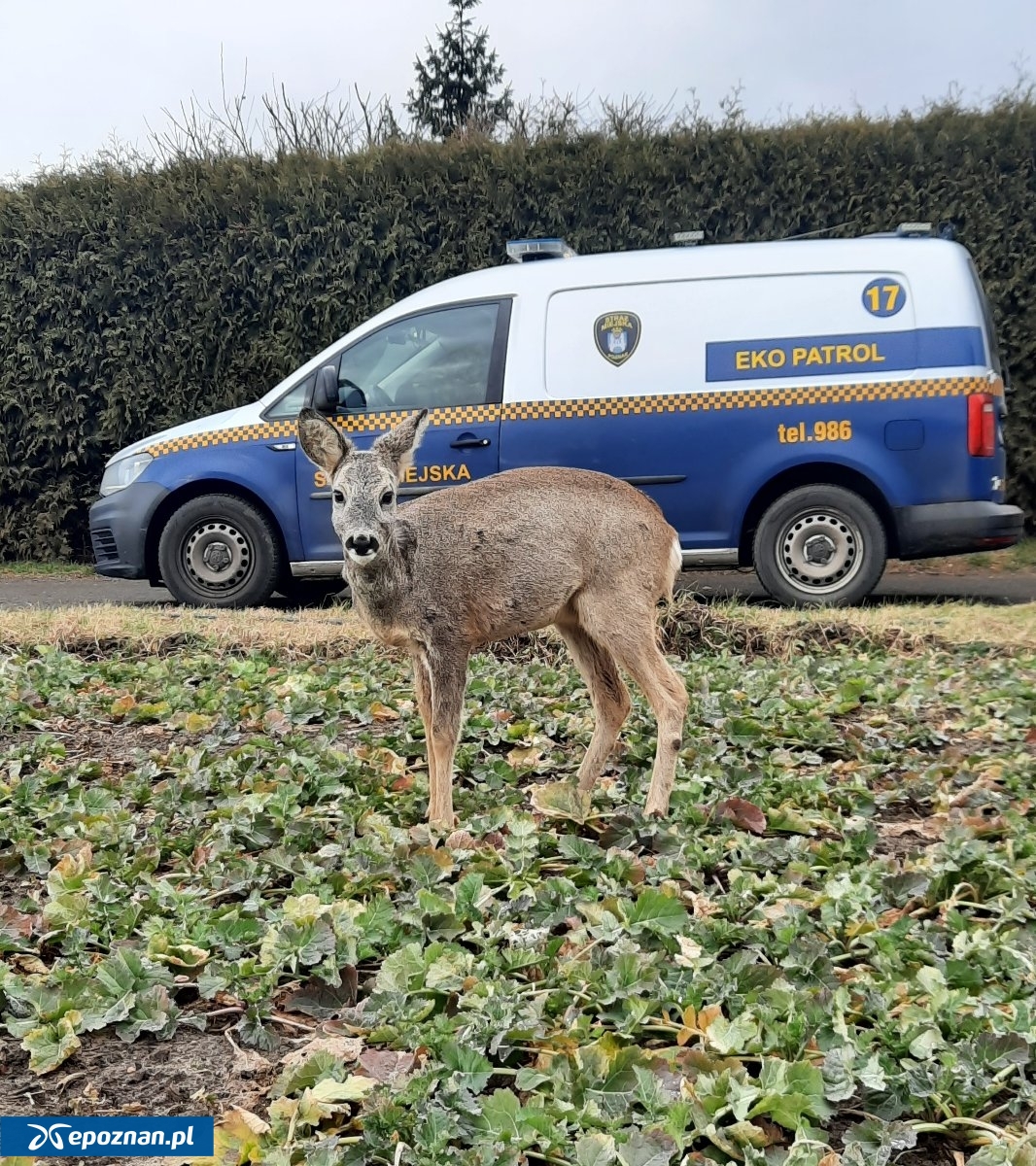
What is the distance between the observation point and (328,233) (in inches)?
505

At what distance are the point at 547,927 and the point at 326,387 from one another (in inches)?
Result: 236

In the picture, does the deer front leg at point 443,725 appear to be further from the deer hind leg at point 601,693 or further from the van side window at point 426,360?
the van side window at point 426,360

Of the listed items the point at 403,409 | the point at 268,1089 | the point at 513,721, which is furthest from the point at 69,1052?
the point at 403,409

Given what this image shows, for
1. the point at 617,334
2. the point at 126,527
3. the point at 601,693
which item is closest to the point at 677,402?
the point at 617,334

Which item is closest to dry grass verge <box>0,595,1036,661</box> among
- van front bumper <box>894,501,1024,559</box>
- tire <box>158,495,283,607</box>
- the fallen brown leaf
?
van front bumper <box>894,501,1024,559</box>

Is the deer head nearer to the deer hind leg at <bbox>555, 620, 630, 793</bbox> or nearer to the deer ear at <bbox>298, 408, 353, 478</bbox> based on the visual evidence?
the deer ear at <bbox>298, 408, 353, 478</bbox>

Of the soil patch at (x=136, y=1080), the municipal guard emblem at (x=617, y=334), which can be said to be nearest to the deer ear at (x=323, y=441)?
the soil patch at (x=136, y=1080)

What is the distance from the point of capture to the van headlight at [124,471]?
9.76 meters

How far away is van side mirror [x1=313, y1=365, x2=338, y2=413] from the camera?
8539 mm

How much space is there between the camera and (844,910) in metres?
3.21

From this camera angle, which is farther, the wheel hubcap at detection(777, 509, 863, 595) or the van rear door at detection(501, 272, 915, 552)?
the wheel hubcap at detection(777, 509, 863, 595)

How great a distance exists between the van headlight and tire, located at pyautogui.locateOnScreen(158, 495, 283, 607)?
533 mm

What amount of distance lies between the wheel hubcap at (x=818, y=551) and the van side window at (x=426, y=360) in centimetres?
254

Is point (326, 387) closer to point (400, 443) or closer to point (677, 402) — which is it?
point (677, 402)
